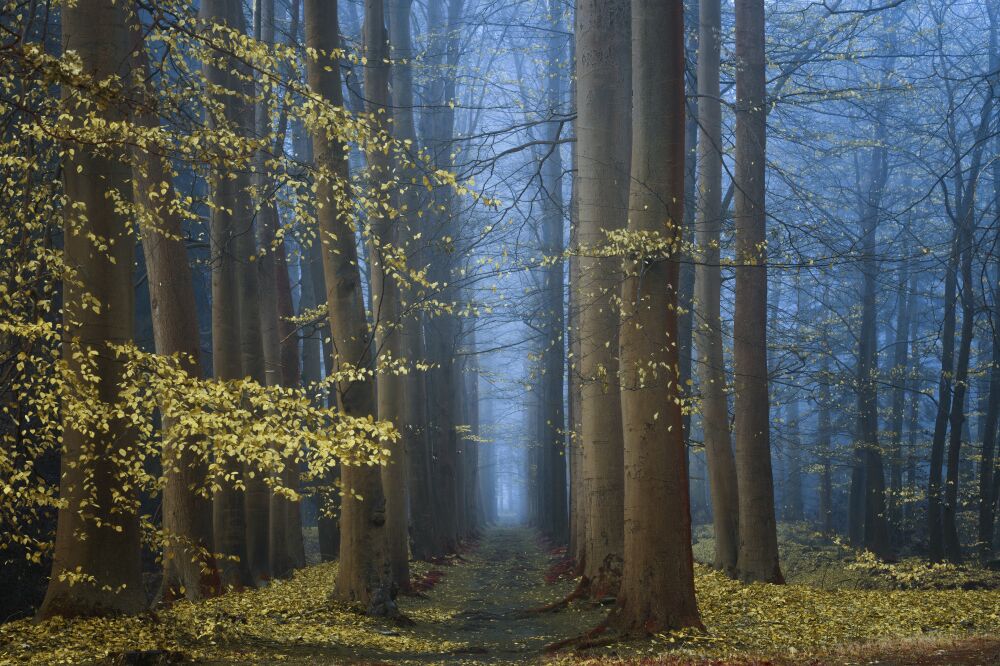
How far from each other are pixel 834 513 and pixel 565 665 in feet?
108

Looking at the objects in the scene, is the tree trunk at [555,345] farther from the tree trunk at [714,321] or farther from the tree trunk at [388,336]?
the tree trunk at [388,336]

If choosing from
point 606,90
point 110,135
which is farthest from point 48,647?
point 606,90

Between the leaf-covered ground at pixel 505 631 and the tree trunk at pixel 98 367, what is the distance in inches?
12.2

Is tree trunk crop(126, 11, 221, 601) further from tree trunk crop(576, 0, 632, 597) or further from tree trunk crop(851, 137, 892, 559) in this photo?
tree trunk crop(851, 137, 892, 559)

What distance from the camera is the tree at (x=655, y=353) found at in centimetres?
909

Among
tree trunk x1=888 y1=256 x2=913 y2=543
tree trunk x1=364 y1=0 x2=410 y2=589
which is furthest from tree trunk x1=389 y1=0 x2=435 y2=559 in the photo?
tree trunk x1=888 y1=256 x2=913 y2=543

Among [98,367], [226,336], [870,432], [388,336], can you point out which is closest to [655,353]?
[98,367]

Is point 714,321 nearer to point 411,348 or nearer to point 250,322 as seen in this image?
point 411,348

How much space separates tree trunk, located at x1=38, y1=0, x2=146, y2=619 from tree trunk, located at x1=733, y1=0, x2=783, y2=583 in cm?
915

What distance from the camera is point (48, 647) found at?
7.01 meters

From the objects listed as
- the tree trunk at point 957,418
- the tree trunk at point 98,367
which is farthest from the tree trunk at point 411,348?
the tree trunk at point 957,418

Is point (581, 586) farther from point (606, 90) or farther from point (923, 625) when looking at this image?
point (606, 90)

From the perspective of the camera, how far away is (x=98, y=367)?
7695 mm

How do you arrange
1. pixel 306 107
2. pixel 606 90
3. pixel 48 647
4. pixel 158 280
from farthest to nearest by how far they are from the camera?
pixel 606 90
pixel 158 280
pixel 306 107
pixel 48 647
